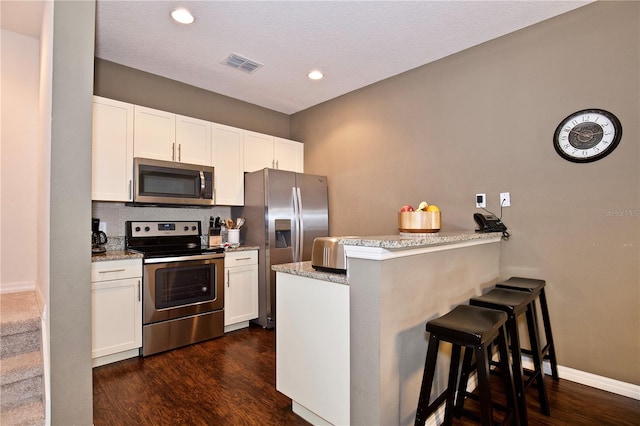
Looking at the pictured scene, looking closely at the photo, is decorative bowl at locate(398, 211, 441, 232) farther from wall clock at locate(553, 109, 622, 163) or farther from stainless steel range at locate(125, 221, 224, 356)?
stainless steel range at locate(125, 221, 224, 356)

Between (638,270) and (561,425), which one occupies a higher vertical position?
(638,270)

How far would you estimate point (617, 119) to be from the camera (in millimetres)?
2238

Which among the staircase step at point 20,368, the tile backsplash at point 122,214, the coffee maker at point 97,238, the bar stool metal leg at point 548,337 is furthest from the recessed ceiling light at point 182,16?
the bar stool metal leg at point 548,337

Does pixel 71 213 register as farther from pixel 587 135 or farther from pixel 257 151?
pixel 587 135

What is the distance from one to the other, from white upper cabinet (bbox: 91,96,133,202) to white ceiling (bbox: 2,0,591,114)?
579 millimetres

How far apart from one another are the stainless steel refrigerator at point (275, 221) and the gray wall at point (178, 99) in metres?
0.91

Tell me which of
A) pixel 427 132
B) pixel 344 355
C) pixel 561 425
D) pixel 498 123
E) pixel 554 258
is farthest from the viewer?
pixel 427 132

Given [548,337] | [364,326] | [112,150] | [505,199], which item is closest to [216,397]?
[364,326]

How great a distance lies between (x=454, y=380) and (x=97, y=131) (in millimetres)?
3316

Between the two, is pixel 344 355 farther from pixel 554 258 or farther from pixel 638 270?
pixel 638 270

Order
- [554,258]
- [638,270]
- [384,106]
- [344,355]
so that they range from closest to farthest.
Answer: [344,355] → [638,270] → [554,258] → [384,106]

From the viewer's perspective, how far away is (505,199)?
2.72 meters

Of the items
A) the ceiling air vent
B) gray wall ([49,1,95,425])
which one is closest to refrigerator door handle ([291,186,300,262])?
the ceiling air vent

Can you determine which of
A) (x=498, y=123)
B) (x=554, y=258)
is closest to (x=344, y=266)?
(x=554, y=258)
